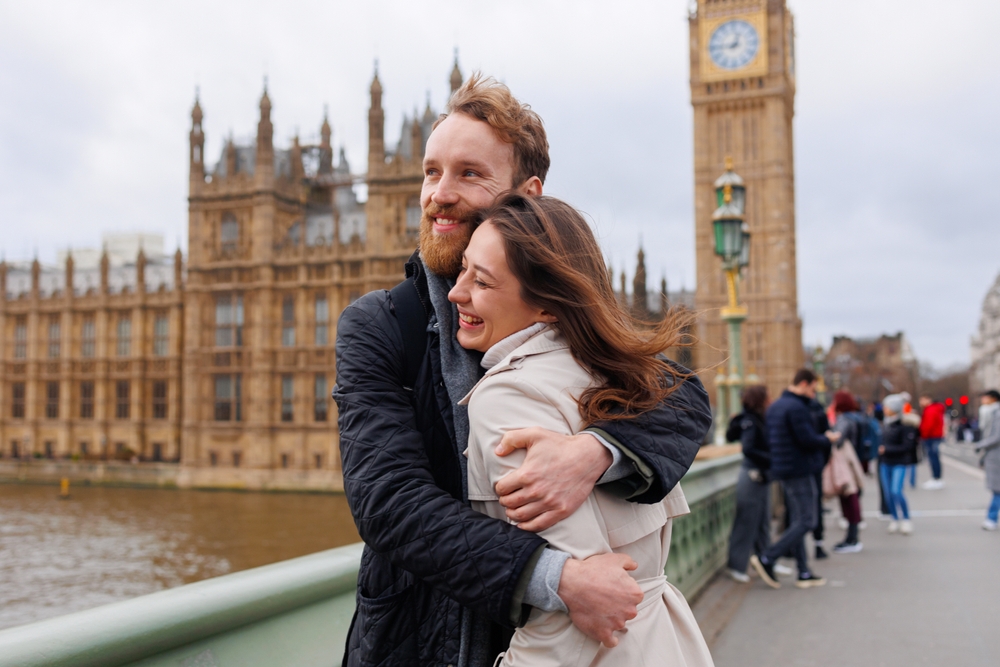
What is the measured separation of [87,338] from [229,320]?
35.6 ft

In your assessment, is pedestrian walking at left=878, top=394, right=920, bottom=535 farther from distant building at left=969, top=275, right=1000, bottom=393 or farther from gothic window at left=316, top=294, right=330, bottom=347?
distant building at left=969, top=275, right=1000, bottom=393

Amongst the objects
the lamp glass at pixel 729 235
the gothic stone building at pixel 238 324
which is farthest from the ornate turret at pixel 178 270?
the lamp glass at pixel 729 235

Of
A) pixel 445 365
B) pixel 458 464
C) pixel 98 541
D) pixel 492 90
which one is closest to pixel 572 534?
pixel 458 464

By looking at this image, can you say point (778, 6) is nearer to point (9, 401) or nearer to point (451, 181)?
point (9, 401)

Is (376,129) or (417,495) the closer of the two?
(417,495)

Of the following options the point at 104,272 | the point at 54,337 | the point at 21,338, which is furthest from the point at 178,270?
the point at 21,338

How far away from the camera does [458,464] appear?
1662mm

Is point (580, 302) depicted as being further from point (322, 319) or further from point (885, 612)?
point (322, 319)

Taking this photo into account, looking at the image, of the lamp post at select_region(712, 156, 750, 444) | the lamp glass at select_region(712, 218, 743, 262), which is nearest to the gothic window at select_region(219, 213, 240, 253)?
the lamp post at select_region(712, 156, 750, 444)

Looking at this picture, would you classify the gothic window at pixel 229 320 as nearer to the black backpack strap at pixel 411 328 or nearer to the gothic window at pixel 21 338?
the gothic window at pixel 21 338

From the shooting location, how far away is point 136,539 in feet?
84.6

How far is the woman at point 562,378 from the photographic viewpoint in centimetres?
145

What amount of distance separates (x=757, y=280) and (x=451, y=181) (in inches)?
1847

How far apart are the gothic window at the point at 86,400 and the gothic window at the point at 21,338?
494cm
